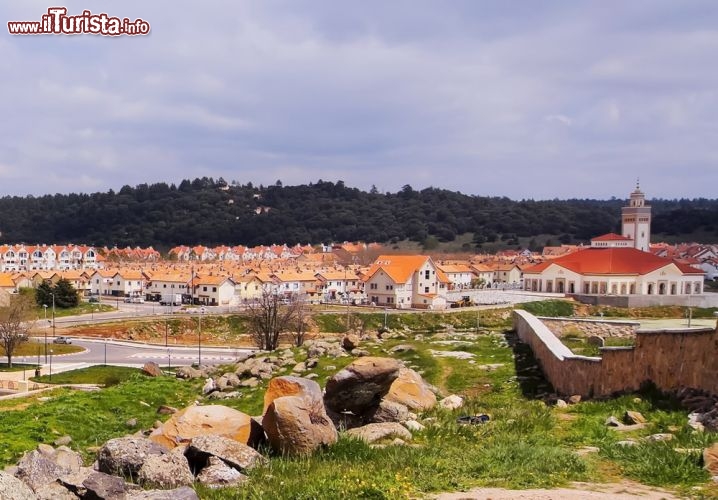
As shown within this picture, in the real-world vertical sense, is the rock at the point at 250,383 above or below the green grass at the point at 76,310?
above

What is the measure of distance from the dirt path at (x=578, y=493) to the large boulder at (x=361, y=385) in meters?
4.18

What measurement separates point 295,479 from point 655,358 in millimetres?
8089

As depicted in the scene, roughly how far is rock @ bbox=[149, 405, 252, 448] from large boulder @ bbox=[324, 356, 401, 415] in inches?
82.5

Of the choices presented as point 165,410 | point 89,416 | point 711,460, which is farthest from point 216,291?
point 711,460

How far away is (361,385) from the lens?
11234mm

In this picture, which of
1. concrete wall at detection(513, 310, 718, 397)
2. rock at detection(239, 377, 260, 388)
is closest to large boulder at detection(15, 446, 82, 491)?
concrete wall at detection(513, 310, 718, 397)

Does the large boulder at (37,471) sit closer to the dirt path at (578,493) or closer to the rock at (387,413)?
the rock at (387,413)

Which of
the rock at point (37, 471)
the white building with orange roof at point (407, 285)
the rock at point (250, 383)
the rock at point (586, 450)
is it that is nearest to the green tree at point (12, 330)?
the rock at point (250, 383)

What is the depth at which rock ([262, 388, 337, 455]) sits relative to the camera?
28.7ft

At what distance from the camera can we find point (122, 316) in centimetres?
7150

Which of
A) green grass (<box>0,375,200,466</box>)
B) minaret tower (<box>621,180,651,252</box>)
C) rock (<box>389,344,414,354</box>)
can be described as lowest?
green grass (<box>0,375,200,466</box>)

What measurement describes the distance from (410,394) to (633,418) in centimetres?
395

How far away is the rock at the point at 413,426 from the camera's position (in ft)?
33.3

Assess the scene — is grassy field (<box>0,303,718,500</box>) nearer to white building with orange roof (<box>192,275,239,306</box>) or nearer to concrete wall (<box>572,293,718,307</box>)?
concrete wall (<box>572,293,718,307</box>)
